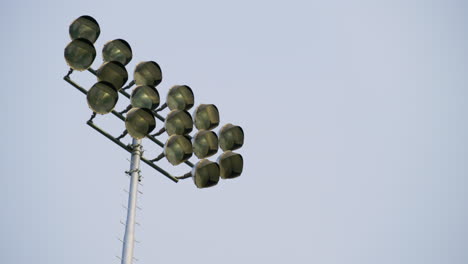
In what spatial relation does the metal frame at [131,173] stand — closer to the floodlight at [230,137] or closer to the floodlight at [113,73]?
the floodlight at [113,73]

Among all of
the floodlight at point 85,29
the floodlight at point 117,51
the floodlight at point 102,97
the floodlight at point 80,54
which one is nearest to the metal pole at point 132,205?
the floodlight at point 102,97

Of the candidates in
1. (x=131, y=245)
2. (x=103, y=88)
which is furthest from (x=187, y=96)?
(x=131, y=245)

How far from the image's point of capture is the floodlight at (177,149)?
1165 cm

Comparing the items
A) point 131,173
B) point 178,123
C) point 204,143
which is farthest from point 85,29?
point 204,143

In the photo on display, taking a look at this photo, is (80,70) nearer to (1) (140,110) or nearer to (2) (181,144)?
(1) (140,110)

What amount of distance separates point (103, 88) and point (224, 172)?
99.8 inches

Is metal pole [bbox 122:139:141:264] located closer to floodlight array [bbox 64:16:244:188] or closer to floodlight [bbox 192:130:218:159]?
floodlight array [bbox 64:16:244:188]

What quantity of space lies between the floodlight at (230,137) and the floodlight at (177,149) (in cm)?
97

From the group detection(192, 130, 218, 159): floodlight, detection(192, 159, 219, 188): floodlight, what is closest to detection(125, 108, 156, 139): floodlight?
detection(192, 130, 218, 159): floodlight

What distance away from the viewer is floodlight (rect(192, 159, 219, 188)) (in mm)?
11578

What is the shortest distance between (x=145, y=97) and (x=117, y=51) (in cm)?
128

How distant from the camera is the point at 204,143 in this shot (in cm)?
1205

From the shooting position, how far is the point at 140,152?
12.0m

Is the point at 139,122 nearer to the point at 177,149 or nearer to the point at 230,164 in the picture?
the point at 177,149
